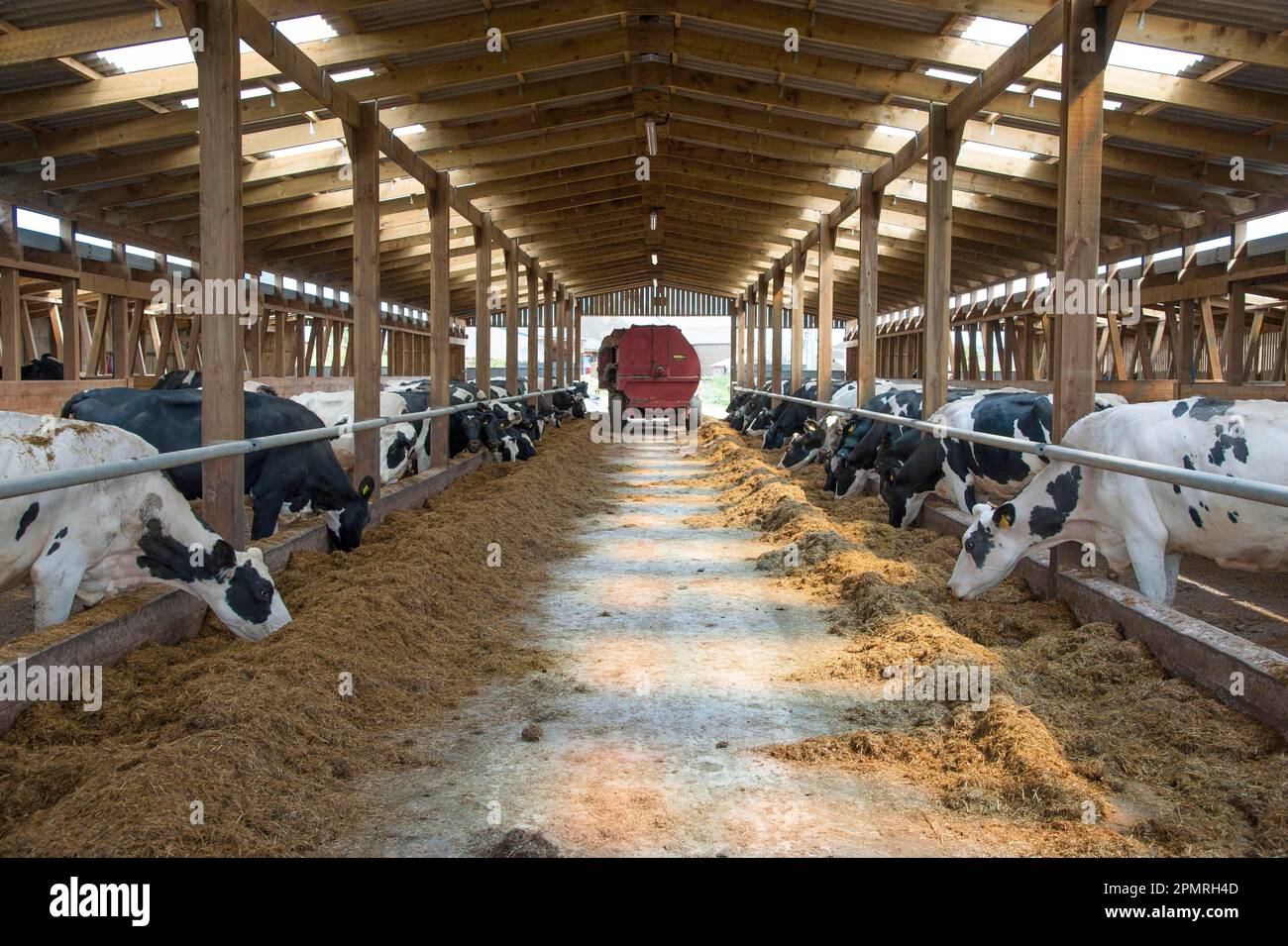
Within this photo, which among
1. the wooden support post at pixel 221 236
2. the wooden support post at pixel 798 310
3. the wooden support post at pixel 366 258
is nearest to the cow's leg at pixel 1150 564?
the wooden support post at pixel 221 236

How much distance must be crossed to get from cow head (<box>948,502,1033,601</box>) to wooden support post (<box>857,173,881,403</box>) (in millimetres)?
8053

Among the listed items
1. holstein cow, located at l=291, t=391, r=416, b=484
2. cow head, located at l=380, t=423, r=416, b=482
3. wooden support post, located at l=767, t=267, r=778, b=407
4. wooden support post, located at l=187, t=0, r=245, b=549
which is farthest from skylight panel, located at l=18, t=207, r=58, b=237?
wooden support post, located at l=767, t=267, r=778, b=407

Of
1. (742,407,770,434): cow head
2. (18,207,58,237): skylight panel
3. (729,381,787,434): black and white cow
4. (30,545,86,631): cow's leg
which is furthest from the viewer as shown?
(729,381,787,434): black and white cow

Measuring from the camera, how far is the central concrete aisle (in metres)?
3.72

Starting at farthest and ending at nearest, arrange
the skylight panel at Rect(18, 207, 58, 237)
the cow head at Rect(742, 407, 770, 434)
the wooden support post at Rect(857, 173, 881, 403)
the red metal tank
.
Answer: the red metal tank, the cow head at Rect(742, 407, 770, 434), the wooden support post at Rect(857, 173, 881, 403), the skylight panel at Rect(18, 207, 58, 237)

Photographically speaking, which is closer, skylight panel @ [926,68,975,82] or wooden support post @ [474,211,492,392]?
skylight panel @ [926,68,975,82]

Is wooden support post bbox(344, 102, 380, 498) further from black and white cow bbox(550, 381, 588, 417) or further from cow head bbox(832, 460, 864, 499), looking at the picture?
black and white cow bbox(550, 381, 588, 417)

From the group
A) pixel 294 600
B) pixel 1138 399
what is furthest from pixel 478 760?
pixel 1138 399

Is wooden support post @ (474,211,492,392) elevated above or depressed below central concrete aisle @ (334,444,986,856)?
above

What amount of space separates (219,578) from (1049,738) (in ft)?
14.9

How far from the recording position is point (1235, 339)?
1470 cm

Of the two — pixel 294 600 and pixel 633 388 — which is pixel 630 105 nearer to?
pixel 294 600

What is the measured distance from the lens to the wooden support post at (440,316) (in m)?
14.6
